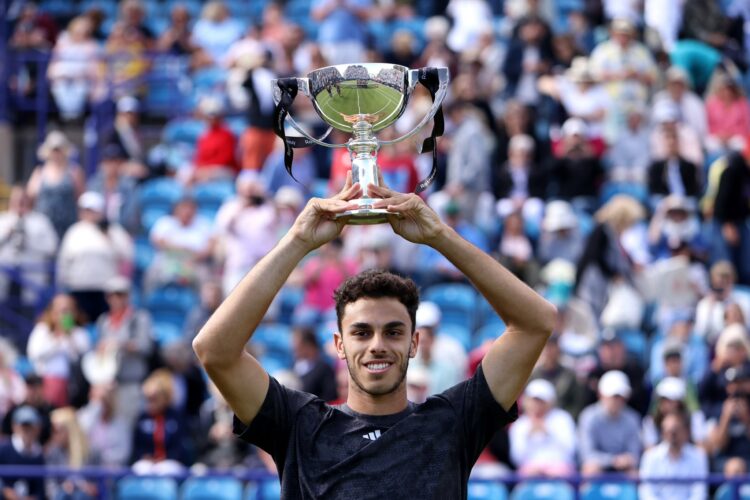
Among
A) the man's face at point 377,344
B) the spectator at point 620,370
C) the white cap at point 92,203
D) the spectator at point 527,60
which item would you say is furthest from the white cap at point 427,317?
the man's face at point 377,344

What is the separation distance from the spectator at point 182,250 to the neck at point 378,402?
7965mm

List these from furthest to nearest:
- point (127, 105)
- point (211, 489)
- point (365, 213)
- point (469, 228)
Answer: point (127, 105)
point (469, 228)
point (211, 489)
point (365, 213)

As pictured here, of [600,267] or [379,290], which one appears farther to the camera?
[600,267]

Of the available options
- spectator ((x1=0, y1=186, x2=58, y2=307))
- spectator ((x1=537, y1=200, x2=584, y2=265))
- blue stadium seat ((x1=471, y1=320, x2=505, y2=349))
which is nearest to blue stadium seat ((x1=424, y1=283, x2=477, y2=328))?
blue stadium seat ((x1=471, y1=320, x2=505, y2=349))

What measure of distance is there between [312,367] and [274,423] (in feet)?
18.9

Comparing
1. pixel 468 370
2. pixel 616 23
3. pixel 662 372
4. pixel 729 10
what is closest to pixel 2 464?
pixel 468 370

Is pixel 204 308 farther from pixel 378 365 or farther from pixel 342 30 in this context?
pixel 378 365

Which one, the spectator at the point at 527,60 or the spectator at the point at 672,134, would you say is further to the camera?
the spectator at the point at 527,60

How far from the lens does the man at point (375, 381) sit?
441 centimetres

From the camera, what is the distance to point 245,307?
4406 mm

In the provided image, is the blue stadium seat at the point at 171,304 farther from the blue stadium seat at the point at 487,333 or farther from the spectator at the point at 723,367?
the spectator at the point at 723,367

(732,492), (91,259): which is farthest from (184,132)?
(732,492)

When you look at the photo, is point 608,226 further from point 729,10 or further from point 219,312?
point 219,312

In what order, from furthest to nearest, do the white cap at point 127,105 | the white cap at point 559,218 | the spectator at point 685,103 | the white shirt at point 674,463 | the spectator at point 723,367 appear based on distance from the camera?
the white cap at point 127,105 → the spectator at point 685,103 → the white cap at point 559,218 → the spectator at point 723,367 → the white shirt at point 674,463
